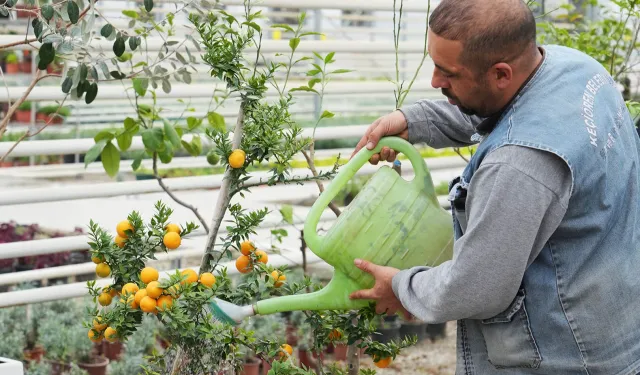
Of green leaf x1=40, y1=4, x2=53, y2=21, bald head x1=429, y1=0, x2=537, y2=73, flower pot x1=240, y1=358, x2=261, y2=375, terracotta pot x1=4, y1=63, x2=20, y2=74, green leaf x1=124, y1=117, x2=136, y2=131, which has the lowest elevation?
terracotta pot x1=4, y1=63, x2=20, y2=74

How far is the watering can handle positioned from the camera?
2.02 metres

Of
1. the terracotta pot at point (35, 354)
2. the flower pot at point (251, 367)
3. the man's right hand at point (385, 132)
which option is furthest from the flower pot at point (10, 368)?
the terracotta pot at point (35, 354)

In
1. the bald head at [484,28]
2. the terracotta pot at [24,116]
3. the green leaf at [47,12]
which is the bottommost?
the terracotta pot at [24,116]

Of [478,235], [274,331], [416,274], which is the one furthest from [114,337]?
[274,331]

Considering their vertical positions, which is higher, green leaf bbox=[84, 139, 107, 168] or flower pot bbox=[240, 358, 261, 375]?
green leaf bbox=[84, 139, 107, 168]

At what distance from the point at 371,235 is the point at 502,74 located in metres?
0.45

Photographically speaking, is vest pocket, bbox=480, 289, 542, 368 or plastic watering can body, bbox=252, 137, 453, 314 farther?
plastic watering can body, bbox=252, 137, 453, 314

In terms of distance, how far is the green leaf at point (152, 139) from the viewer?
9.49 feet

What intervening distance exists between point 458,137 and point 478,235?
1.99 feet

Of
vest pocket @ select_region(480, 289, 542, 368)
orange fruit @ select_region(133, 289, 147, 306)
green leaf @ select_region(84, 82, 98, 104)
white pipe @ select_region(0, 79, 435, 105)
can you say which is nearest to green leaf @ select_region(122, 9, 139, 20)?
white pipe @ select_region(0, 79, 435, 105)

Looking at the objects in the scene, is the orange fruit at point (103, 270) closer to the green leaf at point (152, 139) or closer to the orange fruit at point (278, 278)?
the orange fruit at point (278, 278)

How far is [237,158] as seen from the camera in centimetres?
224

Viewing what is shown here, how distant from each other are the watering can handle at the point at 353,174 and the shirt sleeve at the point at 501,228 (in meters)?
0.26

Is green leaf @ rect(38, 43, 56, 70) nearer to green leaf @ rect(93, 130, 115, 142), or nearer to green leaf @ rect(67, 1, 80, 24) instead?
green leaf @ rect(67, 1, 80, 24)
